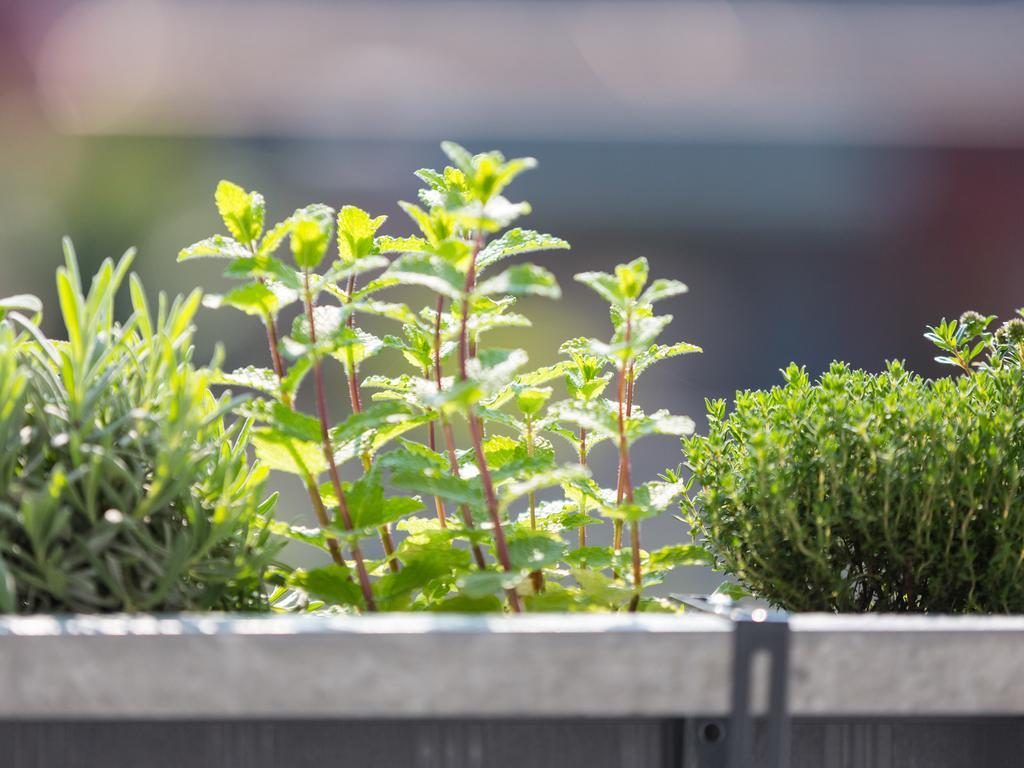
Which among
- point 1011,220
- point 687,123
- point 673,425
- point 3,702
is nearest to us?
point 3,702

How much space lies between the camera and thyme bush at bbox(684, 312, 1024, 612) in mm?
719

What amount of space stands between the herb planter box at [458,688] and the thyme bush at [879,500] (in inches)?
7.2

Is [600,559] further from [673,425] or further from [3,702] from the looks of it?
[3,702]

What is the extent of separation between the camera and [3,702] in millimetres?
481

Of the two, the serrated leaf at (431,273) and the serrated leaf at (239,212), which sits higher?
the serrated leaf at (239,212)

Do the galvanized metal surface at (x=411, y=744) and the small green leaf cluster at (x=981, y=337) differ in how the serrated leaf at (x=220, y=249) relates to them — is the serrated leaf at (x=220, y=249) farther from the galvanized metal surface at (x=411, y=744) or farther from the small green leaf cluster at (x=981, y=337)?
the small green leaf cluster at (x=981, y=337)

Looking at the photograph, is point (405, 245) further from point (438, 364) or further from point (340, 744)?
point (340, 744)

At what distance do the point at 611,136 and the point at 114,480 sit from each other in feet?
19.6

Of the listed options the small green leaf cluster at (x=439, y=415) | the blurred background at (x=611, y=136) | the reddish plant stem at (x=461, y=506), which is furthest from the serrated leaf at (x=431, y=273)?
the blurred background at (x=611, y=136)

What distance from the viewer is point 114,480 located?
0.60 metres

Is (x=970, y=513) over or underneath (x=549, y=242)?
underneath

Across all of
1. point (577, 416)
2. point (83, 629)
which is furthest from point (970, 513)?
point (83, 629)

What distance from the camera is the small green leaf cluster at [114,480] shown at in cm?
57

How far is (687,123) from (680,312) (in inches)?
55.7
